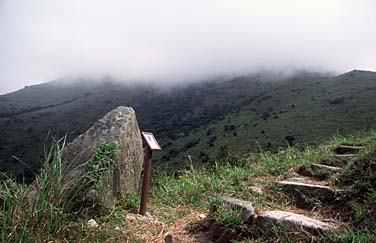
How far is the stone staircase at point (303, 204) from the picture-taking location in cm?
341

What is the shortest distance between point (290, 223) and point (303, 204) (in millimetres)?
937

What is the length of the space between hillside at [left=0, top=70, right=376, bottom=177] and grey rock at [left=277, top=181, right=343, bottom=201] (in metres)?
3.57

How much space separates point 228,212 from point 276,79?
413 ft

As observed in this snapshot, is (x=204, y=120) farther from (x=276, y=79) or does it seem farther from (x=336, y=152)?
(x=336, y=152)

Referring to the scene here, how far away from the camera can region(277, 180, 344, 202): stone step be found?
13.5ft

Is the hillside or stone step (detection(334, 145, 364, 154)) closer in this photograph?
stone step (detection(334, 145, 364, 154))

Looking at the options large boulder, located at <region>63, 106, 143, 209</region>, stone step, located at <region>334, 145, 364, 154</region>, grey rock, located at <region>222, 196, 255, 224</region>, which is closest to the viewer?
grey rock, located at <region>222, 196, 255, 224</region>

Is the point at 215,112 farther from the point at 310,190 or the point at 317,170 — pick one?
the point at 310,190

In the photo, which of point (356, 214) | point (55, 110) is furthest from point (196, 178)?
point (55, 110)

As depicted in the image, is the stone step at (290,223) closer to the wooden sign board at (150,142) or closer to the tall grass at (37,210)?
the wooden sign board at (150,142)

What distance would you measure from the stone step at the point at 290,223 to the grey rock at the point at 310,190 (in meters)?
0.65

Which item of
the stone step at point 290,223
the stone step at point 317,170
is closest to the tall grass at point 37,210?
the stone step at point 290,223

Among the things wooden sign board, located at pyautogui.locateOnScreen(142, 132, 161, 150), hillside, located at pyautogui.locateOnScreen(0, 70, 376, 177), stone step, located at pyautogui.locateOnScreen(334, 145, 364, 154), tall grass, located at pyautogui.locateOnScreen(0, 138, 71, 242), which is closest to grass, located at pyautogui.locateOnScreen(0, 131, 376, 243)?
tall grass, located at pyautogui.locateOnScreen(0, 138, 71, 242)

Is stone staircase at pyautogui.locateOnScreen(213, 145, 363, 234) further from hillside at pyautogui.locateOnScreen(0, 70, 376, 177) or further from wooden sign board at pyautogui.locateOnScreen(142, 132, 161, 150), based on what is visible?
hillside at pyautogui.locateOnScreen(0, 70, 376, 177)
